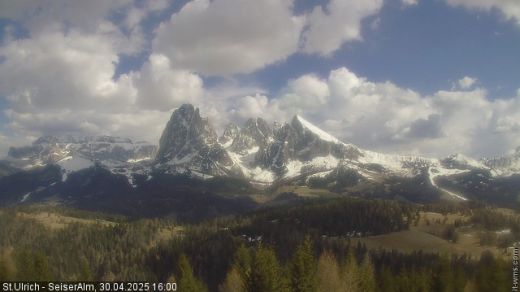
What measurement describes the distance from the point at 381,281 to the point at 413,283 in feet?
41.5

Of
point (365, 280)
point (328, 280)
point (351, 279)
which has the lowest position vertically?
point (365, 280)

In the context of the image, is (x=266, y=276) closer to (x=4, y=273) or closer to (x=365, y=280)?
(x=365, y=280)

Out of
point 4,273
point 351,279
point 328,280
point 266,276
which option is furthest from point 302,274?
point 4,273

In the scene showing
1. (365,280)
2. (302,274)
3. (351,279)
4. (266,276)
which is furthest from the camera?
(365,280)

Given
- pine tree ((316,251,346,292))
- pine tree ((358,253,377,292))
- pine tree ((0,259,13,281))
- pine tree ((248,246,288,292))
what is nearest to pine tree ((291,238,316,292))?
pine tree ((248,246,288,292))

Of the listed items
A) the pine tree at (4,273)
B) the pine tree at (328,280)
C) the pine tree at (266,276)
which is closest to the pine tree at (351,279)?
the pine tree at (328,280)

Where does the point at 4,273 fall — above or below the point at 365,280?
above

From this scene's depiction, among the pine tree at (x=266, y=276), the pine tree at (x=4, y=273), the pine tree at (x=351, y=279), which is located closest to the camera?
the pine tree at (x=266, y=276)

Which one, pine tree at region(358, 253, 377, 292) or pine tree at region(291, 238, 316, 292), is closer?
pine tree at region(291, 238, 316, 292)

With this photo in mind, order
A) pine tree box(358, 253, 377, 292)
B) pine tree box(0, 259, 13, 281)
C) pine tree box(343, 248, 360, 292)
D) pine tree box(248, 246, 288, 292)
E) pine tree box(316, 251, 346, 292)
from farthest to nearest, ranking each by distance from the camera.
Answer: pine tree box(0, 259, 13, 281), pine tree box(358, 253, 377, 292), pine tree box(316, 251, 346, 292), pine tree box(343, 248, 360, 292), pine tree box(248, 246, 288, 292)

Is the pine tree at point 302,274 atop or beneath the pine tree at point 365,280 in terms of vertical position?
atop

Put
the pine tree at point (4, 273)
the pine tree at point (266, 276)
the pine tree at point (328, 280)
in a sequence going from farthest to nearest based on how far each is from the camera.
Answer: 1. the pine tree at point (4, 273)
2. the pine tree at point (328, 280)
3. the pine tree at point (266, 276)

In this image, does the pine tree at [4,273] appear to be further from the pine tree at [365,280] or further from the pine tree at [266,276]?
the pine tree at [365,280]

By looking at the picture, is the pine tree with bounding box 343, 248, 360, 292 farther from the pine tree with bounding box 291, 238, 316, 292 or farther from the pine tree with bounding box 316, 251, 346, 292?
the pine tree with bounding box 291, 238, 316, 292
